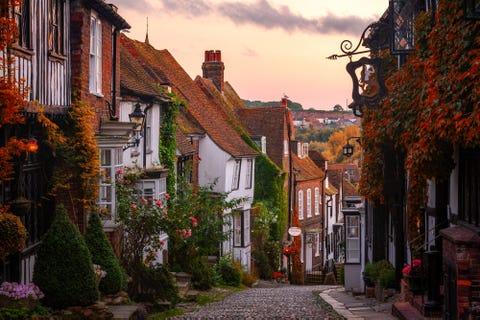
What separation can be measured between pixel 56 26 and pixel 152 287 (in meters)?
6.20

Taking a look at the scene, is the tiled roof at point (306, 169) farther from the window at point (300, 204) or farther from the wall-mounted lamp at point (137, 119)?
the wall-mounted lamp at point (137, 119)

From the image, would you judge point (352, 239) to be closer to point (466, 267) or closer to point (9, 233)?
point (466, 267)

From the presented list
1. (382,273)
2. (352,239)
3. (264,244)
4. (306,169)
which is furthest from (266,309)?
(306,169)

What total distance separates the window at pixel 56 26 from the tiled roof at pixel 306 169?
32798 millimetres

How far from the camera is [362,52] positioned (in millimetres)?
17484

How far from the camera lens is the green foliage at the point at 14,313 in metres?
11.2

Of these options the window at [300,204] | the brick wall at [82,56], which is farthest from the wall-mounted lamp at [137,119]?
the window at [300,204]

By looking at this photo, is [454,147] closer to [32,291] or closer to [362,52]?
[362,52]

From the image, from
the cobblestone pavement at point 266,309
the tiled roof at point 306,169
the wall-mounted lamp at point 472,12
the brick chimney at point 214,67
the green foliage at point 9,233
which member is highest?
the brick chimney at point 214,67

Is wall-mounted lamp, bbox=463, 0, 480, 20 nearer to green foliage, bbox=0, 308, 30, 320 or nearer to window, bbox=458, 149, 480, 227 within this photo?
window, bbox=458, 149, 480, 227

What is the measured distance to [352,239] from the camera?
28.6m

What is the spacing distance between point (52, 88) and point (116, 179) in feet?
13.6

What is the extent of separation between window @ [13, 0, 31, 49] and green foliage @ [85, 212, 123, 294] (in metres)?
3.67

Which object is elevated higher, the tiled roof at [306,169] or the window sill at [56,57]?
the window sill at [56,57]
